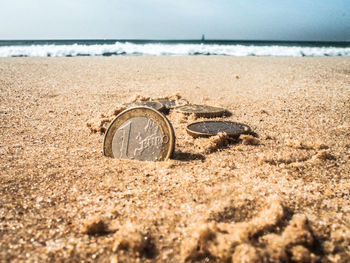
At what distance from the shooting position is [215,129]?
3408mm

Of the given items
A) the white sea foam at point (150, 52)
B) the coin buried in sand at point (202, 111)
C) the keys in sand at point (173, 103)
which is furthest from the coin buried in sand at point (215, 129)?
the white sea foam at point (150, 52)

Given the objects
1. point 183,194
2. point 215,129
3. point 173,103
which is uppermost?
point 173,103

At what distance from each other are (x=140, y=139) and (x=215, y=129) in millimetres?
1127

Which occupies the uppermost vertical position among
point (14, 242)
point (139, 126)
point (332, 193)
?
point (139, 126)

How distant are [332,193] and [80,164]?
7.06ft

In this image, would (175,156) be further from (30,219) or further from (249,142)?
(30,219)

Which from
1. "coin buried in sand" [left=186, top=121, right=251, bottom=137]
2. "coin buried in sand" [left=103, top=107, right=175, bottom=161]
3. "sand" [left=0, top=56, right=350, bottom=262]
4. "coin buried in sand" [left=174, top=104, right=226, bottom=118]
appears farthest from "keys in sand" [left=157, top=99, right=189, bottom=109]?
"coin buried in sand" [left=103, top=107, right=175, bottom=161]

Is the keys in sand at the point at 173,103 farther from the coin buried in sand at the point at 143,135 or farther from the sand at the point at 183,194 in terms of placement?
the coin buried in sand at the point at 143,135

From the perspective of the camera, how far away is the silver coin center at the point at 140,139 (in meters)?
2.61

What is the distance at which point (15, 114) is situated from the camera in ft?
14.7

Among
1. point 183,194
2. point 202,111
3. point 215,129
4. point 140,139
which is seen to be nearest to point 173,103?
point 202,111

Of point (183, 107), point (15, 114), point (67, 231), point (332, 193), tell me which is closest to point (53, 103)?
point (15, 114)

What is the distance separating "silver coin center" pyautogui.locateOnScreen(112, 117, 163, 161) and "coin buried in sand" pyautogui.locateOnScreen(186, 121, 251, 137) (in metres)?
0.79

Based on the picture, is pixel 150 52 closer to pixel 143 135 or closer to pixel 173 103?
pixel 173 103
